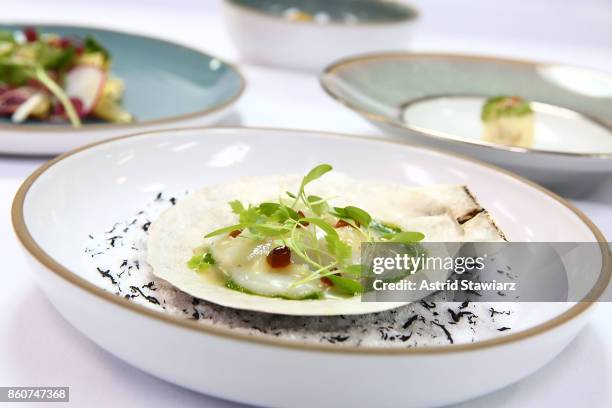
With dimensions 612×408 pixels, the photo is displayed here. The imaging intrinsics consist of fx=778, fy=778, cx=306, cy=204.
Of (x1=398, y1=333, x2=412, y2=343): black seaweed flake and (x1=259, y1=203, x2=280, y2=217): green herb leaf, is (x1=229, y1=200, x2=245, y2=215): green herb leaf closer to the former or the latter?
(x1=259, y1=203, x2=280, y2=217): green herb leaf

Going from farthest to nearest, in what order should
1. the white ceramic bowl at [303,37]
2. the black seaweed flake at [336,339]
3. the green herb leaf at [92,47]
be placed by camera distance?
1. the white ceramic bowl at [303,37]
2. the green herb leaf at [92,47]
3. the black seaweed flake at [336,339]

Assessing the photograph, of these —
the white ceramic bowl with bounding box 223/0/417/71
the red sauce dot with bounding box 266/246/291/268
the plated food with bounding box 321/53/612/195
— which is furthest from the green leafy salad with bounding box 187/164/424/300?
the white ceramic bowl with bounding box 223/0/417/71

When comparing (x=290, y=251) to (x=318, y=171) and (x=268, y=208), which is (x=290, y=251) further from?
(x=318, y=171)

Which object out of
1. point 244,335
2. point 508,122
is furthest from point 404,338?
point 508,122

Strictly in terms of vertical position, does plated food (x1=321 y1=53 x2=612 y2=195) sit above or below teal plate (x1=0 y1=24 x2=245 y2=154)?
above

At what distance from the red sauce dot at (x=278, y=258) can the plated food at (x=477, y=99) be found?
0.57 m

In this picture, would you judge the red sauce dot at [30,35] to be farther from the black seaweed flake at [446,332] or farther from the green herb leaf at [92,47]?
the black seaweed flake at [446,332]

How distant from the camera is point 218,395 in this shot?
830 mm

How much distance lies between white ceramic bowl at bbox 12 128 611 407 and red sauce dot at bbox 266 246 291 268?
24 cm

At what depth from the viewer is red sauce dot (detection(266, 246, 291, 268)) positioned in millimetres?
1044

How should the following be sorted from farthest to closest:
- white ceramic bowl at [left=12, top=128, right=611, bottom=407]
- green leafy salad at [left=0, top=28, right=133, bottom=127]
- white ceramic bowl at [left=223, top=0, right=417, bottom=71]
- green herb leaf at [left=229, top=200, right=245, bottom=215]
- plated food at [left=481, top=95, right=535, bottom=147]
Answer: white ceramic bowl at [left=223, top=0, right=417, bottom=71]
green leafy salad at [left=0, top=28, right=133, bottom=127]
plated food at [left=481, top=95, right=535, bottom=147]
green herb leaf at [left=229, top=200, right=245, bottom=215]
white ceramic bowl at [left=12, top=128, right=611, bottom=407]

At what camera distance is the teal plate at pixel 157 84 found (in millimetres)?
1560

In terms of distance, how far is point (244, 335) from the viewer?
2.45 ft

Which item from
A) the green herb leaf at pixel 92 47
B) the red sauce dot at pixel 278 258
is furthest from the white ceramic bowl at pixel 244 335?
the green herb leaf at pixel 92 47
